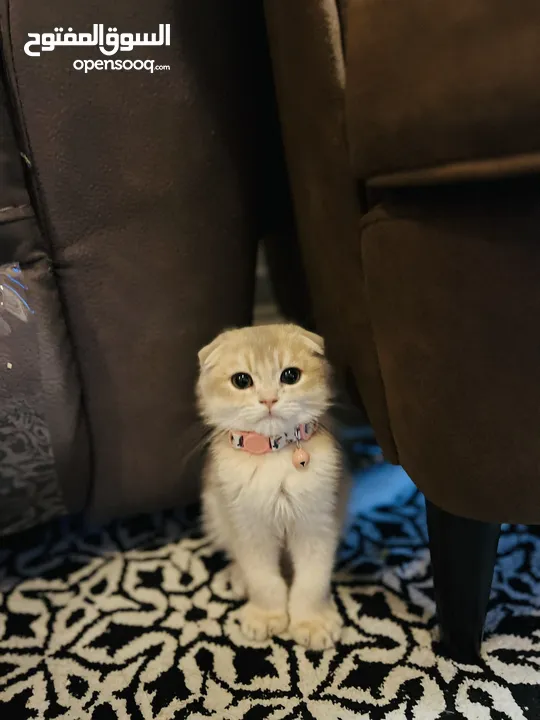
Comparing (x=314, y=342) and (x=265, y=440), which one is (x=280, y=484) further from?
(x=314, y=342)

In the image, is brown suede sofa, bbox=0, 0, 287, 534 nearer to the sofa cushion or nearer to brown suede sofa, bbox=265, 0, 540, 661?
brown suede sofa, bbox=265, 0, 540, 661

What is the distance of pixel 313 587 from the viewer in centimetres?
84

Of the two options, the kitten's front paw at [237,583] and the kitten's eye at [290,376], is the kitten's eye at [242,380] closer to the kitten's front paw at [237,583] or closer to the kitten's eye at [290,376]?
the kitten's eye at [290,376]

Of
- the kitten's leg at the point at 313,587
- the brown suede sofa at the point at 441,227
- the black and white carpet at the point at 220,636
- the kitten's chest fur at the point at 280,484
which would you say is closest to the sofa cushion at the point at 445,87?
the brown suede sofa at the point at 441,227

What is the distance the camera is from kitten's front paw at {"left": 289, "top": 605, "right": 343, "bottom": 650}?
0.82 m

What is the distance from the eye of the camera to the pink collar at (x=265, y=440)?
790mm


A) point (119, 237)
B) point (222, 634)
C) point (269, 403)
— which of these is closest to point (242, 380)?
point (269, 403)

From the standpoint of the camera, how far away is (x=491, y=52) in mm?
481

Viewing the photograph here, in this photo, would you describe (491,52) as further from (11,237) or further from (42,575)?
(42,575)

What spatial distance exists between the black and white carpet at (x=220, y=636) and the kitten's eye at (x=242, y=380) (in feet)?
1.11

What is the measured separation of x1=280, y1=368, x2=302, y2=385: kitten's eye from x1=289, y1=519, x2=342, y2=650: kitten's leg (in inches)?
7.3

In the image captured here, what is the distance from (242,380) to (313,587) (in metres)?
0.29

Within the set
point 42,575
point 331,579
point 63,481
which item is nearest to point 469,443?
point 331,579

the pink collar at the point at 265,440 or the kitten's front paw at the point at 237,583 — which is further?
the kitten's front paw at the point at 237,583
